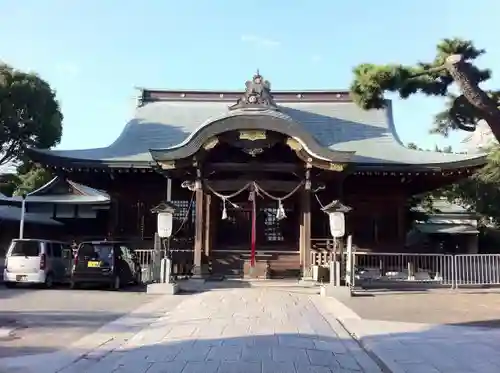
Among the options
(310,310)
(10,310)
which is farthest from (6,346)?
(310,310)

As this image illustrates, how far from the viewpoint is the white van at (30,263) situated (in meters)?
17.7

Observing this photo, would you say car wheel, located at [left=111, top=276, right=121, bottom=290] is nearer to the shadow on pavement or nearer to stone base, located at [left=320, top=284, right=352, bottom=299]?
stone base, located at [left=320, top=284, right=352, bottom=299]

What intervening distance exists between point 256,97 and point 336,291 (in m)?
8.74

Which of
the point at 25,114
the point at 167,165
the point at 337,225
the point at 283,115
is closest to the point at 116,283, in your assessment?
the point at 167,165

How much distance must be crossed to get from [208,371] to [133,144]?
63.2 ft

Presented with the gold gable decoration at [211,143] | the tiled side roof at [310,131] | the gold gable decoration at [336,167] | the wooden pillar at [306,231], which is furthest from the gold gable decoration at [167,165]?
the gold gable decoration at [336,167]

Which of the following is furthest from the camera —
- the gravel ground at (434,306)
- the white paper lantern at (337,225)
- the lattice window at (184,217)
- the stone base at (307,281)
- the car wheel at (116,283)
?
the lattice window at (184,217)

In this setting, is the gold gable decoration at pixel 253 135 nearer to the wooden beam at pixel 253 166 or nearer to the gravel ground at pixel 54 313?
the wooden beam at pixel 253 166

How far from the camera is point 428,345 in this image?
8562mm

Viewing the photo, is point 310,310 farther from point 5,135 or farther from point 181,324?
point 5,135

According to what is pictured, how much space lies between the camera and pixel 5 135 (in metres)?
31.6

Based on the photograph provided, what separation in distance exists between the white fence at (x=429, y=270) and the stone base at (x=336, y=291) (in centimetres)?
235

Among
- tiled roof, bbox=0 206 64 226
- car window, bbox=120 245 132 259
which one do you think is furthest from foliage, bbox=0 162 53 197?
car window, bbox=120 245 132 259

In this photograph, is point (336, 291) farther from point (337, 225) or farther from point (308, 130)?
point (308, 130)
